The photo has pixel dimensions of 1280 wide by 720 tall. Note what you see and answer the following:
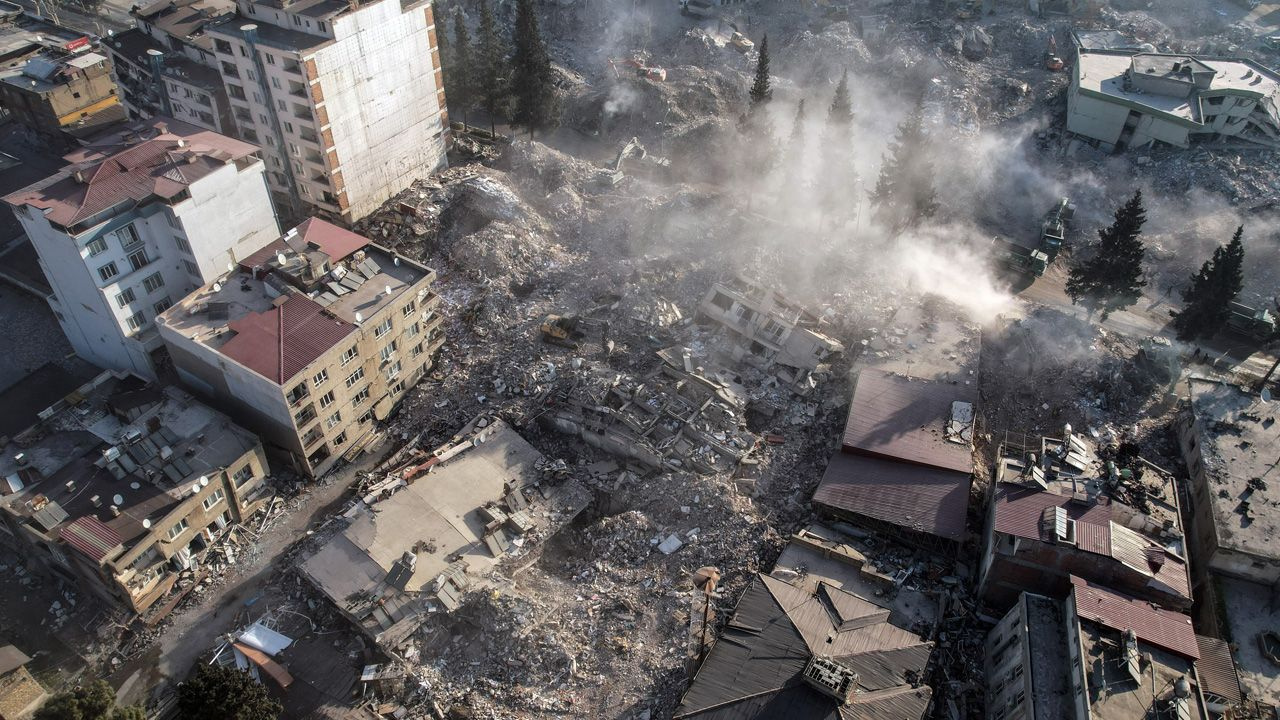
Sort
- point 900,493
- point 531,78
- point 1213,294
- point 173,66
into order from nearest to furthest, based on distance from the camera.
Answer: point 900,493 < point 1213,294 < point 173,66 < point 531,78

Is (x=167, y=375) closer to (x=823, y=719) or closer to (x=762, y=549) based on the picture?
A: (x=762, y=549)

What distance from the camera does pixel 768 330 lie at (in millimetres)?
48500

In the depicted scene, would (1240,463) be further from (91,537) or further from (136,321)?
(136,321)

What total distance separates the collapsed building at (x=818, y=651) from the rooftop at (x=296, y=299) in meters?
25.1

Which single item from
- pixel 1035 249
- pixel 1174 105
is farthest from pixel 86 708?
pixel 1174 105

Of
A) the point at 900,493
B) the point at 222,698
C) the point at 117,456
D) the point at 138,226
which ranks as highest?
the point at 138,226

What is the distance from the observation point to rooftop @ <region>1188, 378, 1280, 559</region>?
126 feet

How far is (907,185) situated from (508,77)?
3552 centimetres

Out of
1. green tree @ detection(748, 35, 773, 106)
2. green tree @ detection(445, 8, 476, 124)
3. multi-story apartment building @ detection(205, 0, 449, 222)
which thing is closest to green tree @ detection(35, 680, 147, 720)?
multi-story apartment building @ detection(205, 0, 449, 222)

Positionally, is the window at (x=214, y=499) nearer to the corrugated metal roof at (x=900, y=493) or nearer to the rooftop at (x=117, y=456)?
the rooftop at (x=117, y=456)

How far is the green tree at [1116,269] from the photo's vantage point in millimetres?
51031

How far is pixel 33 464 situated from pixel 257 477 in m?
10.8

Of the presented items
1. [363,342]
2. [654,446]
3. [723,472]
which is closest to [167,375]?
[363,342]

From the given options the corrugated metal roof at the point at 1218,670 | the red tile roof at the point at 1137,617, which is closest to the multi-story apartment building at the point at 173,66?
the red tile roof at the point at 1137,617
